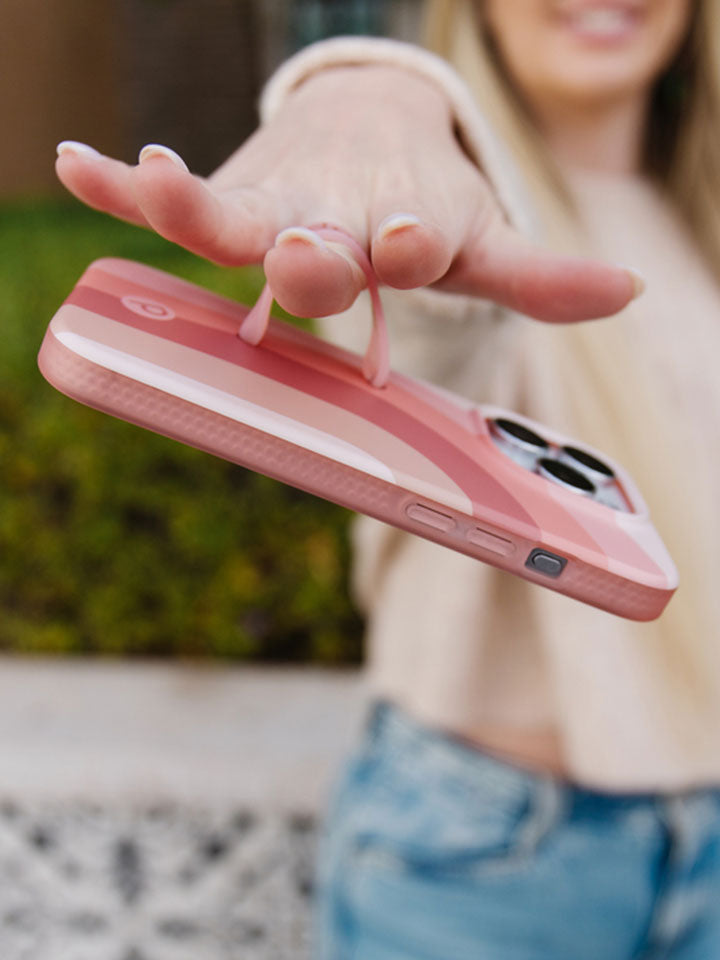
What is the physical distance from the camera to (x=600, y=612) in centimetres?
92

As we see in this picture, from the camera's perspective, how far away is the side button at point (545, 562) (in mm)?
448

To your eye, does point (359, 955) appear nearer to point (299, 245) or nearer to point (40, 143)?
point (299, 245)

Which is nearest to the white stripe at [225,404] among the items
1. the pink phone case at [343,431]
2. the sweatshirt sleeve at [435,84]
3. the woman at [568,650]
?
the pink phone case at [343,431]

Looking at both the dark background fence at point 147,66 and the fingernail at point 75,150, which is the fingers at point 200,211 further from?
Result: the dark background fence at point 147,66

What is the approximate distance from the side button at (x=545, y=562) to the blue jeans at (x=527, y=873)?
59 cm

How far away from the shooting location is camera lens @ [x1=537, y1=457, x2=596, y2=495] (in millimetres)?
500

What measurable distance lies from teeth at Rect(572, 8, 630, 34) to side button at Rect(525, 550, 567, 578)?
69cm

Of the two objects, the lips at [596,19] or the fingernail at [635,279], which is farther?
the lips at [596,19]

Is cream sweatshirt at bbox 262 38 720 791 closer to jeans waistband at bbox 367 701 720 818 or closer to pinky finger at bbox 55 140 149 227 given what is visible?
jeans waistband at bbox 367 701 720 818

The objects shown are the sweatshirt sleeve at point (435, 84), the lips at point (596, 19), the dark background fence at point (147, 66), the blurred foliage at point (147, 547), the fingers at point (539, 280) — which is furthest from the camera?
the dark background fence at point (147, 66)

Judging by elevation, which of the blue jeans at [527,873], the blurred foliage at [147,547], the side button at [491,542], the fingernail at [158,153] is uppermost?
the fingernail at [158,153]

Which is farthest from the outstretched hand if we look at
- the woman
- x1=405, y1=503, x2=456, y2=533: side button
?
the woman

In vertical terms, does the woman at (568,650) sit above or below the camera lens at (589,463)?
below

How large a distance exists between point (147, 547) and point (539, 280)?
1.16m
